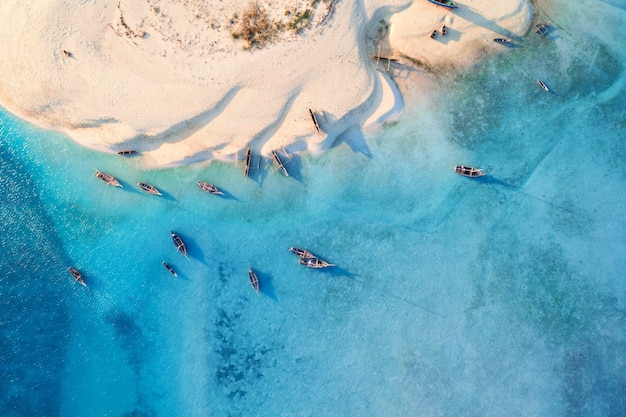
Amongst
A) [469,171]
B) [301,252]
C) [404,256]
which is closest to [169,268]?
[301,252]

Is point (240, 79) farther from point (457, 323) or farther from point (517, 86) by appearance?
point (457, 323)

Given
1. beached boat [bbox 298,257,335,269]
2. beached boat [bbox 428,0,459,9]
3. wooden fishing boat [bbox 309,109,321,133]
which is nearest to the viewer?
beached boat [bbox 428,0,459,9]

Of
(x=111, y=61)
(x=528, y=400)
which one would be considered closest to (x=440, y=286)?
(x=528, y=400)

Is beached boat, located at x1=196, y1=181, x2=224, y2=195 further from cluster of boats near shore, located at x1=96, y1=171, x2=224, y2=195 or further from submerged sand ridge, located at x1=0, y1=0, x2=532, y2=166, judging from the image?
submerged sand ridge, located at x1=0, y1=0, x2=532, y2=166

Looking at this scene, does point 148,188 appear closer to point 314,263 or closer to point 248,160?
point 248,160

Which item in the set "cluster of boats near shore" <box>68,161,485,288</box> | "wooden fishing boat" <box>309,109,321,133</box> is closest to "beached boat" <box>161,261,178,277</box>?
"cluster of boats near shore" <box>68,161,485,288</box>

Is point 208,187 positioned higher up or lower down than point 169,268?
higher up
